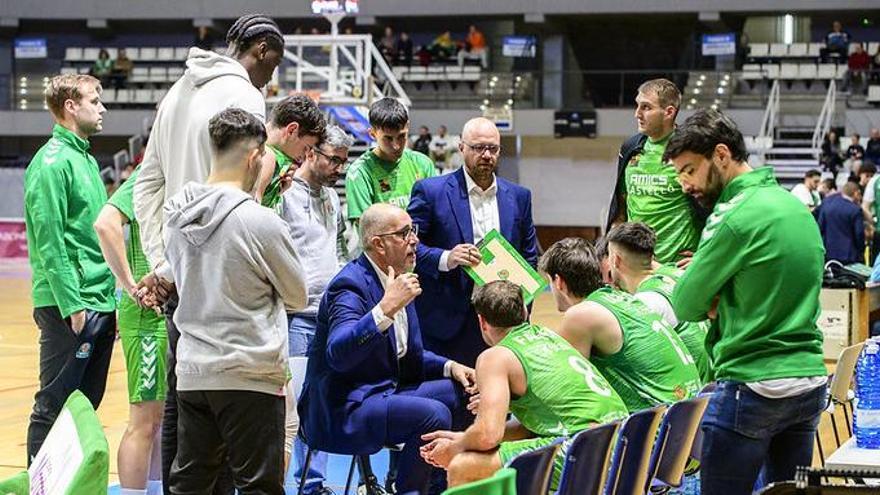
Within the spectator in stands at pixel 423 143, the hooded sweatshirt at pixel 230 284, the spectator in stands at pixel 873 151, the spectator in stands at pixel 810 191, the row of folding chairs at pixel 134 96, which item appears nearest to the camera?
the hooded sweatshirt at pixel 230 284

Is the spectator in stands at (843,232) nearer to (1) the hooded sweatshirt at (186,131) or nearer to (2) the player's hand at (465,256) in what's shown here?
(2) the player's hand at (465,256)

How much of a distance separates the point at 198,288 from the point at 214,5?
83.1 ft

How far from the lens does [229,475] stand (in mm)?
3982

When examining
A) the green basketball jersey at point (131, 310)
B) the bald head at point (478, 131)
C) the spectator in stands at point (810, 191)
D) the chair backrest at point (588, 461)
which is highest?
the bald head at point (478, 131)

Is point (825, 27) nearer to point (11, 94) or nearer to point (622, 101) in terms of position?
point (622, 101)

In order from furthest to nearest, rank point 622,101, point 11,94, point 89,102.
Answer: point 11,94
point 622,101
point 89,102

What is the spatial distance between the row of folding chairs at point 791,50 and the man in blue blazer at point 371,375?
21601mm

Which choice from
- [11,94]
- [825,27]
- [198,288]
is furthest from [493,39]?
[198,288]

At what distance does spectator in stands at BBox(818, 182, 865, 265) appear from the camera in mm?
12172

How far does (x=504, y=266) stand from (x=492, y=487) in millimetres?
3683

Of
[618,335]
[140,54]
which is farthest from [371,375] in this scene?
[140,54]

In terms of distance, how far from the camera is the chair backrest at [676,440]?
13.2 ft

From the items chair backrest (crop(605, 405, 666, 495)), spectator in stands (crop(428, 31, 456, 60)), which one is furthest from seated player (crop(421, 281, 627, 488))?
spectator in stands (crop(428, 31, 456, 60))

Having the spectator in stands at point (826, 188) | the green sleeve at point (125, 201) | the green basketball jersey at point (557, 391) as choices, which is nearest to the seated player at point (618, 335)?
the green basketball jersey at point (557, 391)
